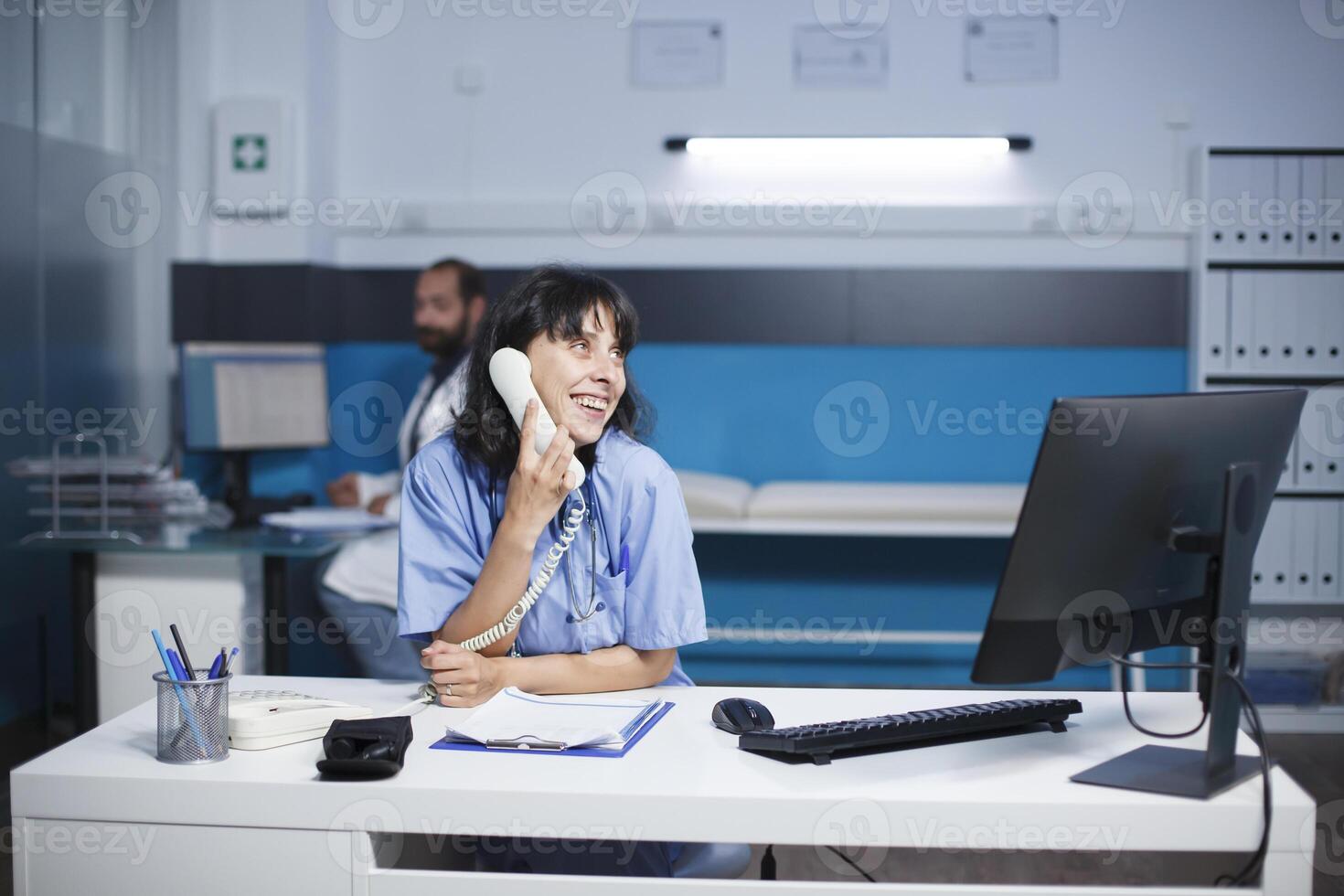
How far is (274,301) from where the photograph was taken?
3621mm

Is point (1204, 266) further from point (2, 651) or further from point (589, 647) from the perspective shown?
point (2, 651)

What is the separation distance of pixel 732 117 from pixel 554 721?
2.81 meters

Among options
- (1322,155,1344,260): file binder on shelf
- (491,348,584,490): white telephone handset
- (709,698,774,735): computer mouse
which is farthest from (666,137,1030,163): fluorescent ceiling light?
(709,698,774,735): computer mouse

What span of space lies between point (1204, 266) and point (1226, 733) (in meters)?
2.67

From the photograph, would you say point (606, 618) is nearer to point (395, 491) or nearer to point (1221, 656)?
point (1221, 656)

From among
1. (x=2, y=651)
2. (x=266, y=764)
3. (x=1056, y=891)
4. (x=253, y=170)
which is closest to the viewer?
(x=1056, y=891)

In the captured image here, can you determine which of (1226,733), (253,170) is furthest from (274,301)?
(1226,733)

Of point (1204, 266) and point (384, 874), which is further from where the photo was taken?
point (1204, 266)

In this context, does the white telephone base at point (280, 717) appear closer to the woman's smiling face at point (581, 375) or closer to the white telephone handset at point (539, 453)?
the white telephone handset at point (539, 453)

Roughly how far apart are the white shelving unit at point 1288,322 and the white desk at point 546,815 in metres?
2.59

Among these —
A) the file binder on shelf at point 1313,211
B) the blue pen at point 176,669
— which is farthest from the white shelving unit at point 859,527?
the blue pen at point 176,669

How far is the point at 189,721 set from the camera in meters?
1.21

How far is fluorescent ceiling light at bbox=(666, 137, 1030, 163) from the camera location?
368 centimetres

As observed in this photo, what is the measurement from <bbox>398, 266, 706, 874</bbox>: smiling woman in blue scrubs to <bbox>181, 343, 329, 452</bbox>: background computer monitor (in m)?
1.80
